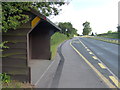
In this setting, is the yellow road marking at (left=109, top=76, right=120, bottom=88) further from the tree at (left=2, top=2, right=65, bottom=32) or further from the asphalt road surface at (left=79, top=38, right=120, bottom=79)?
the tree at (left=2, top=2, right=65, bottom=32)

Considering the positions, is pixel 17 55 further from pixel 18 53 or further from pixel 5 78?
pixel 5 78

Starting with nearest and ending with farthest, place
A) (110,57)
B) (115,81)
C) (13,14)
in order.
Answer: (13,14) → (115,81) → (110,57)

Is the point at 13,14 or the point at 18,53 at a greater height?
the point at 13,14

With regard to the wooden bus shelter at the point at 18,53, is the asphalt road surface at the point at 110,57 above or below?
below

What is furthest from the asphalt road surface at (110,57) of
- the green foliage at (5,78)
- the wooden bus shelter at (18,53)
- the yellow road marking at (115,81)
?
the green foliage at (5,78)

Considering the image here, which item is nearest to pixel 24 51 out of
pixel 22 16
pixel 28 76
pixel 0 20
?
pixel 28 76

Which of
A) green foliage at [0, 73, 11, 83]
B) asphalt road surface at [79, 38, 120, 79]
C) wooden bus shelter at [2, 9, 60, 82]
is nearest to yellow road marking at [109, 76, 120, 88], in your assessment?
asphalt road surface at [79, 38, 120, 79]

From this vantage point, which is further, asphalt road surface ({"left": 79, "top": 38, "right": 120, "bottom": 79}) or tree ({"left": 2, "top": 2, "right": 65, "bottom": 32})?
asphalt road surface ({"left": 79, "top": 38, "right": 120, "bottom": 79})

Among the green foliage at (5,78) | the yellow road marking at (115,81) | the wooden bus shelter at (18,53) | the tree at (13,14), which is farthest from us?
the yellow road marking at (115,81)

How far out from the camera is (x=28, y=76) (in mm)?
5113

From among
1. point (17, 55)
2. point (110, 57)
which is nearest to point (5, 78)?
point (17, 55)

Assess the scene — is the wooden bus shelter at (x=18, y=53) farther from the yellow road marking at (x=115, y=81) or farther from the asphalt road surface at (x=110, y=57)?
the asphalt road surface at (x=110, y=57)

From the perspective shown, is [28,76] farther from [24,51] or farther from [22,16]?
[22,16]

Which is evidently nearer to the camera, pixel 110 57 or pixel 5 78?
pixel 5 78
